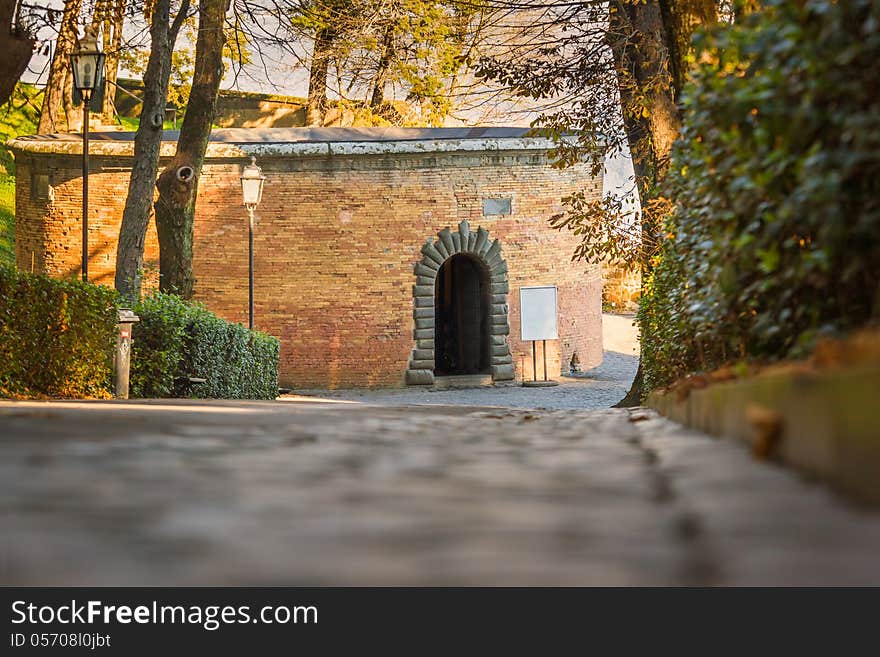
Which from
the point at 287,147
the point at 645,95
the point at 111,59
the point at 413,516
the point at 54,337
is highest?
the point at 111,59

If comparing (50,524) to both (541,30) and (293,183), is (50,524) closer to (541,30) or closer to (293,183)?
(541,30)

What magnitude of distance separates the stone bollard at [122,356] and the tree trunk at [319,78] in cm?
1721

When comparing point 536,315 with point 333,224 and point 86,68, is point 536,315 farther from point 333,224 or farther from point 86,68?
point 86,68

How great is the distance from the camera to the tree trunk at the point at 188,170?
680 inches

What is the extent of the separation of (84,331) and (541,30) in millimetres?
8612

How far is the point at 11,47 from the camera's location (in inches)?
396

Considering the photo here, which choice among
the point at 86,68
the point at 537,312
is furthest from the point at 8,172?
the point at 86,68

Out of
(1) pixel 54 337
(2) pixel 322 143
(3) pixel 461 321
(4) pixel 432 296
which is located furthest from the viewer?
(3) pixel 461 321

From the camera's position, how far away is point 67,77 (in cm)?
3034

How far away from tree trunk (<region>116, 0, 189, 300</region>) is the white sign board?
11.4m

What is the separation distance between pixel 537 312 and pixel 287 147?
276 inches

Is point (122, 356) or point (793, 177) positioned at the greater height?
point (793, 177)

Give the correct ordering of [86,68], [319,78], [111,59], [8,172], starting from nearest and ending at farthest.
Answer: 1. [86,68]
2. [111,59]
3. [319,78]
4. [8,172]

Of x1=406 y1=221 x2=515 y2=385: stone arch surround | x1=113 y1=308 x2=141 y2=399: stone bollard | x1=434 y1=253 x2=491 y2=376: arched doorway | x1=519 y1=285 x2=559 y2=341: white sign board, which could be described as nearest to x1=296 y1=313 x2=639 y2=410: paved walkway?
x1=406 y1=221 x2=515 y2=385: stone arch surround
